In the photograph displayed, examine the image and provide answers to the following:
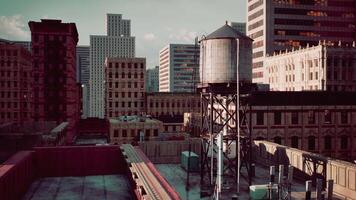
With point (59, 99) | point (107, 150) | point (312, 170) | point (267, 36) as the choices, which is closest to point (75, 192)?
point (107, 150)

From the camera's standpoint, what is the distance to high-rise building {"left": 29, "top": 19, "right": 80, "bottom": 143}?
86562 mm

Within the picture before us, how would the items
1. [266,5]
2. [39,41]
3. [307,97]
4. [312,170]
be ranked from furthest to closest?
1. [266,5]
2. [39,41]
3. [307,97]
4. [312,170]

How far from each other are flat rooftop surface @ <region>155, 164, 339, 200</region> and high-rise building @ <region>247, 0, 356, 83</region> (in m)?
90.4

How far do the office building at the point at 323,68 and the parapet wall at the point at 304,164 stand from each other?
5858cm

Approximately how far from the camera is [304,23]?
119 meters

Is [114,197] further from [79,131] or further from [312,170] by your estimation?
[79,131]

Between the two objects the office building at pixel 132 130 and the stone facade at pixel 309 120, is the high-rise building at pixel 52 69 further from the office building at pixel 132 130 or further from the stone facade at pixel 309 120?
the stone facade at pixel 309 120

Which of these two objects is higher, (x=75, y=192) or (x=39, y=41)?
(x=39, y=41)

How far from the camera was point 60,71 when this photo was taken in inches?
3511

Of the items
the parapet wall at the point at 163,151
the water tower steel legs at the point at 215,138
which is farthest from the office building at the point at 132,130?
A: the water tower steel legs at the point at 215,138

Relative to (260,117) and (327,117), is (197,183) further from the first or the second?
(327,117)

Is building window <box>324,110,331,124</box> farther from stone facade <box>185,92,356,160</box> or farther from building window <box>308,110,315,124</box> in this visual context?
→ building window <box>308,110,315,124</box>

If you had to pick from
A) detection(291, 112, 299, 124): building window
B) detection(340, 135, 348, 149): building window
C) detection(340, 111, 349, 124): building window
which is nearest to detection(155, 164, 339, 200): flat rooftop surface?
detection(291, 112, 299, 124): building window

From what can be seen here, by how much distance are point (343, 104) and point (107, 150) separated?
39696 mm
